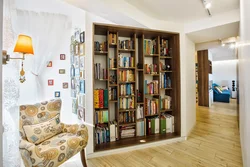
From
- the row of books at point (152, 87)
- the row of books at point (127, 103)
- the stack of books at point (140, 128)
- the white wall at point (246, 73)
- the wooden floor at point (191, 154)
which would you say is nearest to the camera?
the white wall at point (246, 73)

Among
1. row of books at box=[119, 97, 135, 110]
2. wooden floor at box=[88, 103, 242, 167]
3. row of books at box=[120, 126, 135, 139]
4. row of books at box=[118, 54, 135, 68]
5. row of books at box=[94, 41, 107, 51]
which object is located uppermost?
row of books at box=[94, 41, 107, 51]

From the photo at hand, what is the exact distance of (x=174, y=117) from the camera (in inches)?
122

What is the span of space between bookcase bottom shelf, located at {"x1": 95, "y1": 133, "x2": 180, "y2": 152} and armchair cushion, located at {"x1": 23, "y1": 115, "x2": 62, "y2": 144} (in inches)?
30.8

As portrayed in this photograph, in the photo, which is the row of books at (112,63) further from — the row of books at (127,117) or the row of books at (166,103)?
the row of books at (166,103)

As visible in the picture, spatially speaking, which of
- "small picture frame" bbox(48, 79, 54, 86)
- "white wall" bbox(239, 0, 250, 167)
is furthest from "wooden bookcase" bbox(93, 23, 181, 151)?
"white wall" bbox(239, 0, 250, 167)

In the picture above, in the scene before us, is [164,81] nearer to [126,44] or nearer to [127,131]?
[126,44]

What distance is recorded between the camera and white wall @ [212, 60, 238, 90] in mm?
8404

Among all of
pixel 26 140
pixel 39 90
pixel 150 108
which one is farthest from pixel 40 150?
pixel 150 108

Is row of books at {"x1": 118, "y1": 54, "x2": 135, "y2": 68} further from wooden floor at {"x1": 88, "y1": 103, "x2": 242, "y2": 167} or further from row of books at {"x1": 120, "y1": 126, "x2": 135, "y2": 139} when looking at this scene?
wooden floor at {"x1": 88, "y1": 103, "x2": 242, "y2": 167}

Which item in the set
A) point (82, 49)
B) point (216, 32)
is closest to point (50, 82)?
point (82, 49)

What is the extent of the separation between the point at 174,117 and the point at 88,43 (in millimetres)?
2250

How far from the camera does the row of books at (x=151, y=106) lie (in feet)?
9.71

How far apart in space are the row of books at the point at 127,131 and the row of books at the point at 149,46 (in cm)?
152

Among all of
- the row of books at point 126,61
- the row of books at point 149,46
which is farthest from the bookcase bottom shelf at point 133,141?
the row of books at point 149,46
